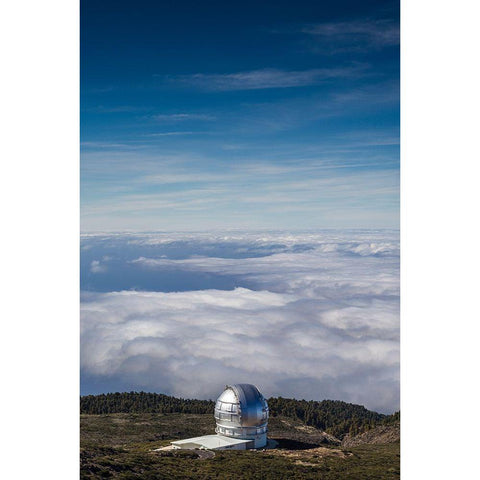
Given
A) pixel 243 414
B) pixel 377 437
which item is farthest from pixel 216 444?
pixel 377 437

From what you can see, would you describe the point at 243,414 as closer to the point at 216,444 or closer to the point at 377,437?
the point at 216,444

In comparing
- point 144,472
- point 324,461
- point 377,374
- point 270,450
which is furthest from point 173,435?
point 377,374

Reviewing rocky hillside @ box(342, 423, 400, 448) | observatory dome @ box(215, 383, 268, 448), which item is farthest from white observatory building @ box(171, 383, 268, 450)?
rocky hillside @ box(342, 423, 400, 448)

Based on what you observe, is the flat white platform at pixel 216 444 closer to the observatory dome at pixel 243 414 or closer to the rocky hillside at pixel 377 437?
the observatory dome at pixel 243 414

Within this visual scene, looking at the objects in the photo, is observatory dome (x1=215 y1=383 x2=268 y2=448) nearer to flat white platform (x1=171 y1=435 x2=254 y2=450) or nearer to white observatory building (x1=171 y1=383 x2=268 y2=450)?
white observatory building (x1=171 y1=383 x2=268 y2=450)

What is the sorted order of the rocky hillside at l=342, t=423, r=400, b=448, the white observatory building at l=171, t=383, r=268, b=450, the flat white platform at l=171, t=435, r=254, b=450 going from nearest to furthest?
the flat white platform at l=171, t=435, r=254, b=450
the white observatory building at l=171, t=383, r=268, b=450
the rocky hillside at l=342, t=423, r=400, b=448

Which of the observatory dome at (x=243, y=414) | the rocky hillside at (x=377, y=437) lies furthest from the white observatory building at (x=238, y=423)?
the rocky hillside at (x=377, y=437)

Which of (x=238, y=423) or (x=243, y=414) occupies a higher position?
(x=243, y=414)
